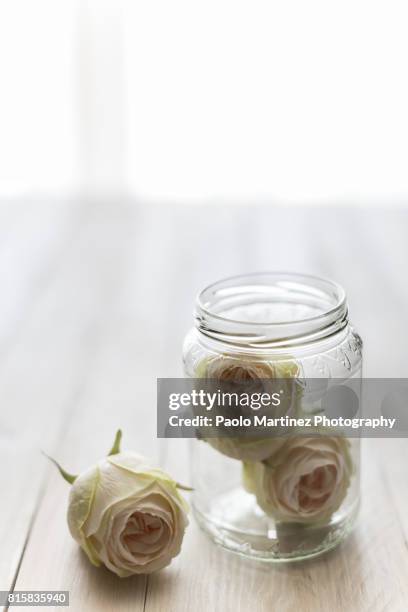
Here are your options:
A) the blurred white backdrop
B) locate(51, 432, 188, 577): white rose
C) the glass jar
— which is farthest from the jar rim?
the blurred white backdrop

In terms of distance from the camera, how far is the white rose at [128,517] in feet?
2.51

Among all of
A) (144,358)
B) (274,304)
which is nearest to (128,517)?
(274,304)

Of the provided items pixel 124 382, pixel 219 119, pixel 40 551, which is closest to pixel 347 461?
pixel 40 551

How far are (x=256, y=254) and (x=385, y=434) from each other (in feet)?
2.65

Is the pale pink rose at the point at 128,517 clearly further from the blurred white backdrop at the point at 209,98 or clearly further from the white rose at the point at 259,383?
the blurred white backdrop at the point at 209,98

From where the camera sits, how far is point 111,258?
1828mm

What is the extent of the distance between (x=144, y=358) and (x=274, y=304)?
0.41 m

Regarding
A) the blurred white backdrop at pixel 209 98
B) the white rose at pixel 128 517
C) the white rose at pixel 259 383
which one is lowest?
the blurred white backdrop at pixel 209 98

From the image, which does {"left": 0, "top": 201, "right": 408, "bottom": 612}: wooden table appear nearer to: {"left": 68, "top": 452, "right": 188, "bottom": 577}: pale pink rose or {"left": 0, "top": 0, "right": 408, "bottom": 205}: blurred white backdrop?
{"left": 68, "top": 452, "right": 188, "bottom": 577}: pale pink rose

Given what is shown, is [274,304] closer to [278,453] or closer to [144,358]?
[278,453]

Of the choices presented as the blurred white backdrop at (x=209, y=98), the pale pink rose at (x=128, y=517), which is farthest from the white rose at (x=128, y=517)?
the blurred white backdrop at (x=209, y=98)

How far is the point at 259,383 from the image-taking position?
78 cm

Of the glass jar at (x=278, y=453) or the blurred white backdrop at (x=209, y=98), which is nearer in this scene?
the glass jar at (x=278, y=453)

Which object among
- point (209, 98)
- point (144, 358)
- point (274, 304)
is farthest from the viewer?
point (209, 98)
